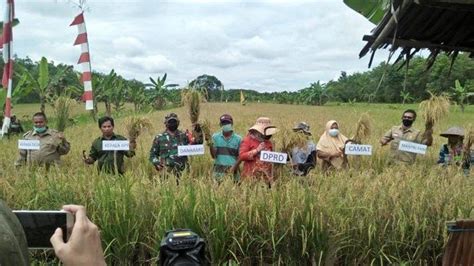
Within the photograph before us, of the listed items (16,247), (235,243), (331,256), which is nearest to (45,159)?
(235,243)

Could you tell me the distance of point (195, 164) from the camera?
678cm

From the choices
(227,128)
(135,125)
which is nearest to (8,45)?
(135,125)

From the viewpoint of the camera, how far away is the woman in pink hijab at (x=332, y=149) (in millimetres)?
6371

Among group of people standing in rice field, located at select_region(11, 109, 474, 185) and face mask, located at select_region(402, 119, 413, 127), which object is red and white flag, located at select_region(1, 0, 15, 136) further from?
face mask, located at select_region(402, 119, 413, 127)

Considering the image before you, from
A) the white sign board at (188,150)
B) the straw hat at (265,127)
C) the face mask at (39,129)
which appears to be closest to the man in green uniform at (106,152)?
the face mask at (39,129)

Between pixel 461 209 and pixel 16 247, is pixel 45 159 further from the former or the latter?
pixel 16 247

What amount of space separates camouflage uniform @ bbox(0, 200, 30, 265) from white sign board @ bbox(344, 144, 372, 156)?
5322mm

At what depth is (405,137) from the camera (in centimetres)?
646

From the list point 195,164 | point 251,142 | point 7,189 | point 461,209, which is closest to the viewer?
point 461,209

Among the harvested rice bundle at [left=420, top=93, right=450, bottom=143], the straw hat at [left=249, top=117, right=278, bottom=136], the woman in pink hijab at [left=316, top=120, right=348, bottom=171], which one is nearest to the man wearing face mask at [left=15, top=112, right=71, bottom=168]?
the straw hat at [left=249, top=117, right=278, bottom=136]

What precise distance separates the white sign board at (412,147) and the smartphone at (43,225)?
555 centimetres

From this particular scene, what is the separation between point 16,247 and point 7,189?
355 centimetres

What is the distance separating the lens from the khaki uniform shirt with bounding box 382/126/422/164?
641 centimetres

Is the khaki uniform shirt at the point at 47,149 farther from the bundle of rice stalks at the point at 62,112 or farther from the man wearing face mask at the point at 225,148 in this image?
the man wearing face mask at the point at 225,148
